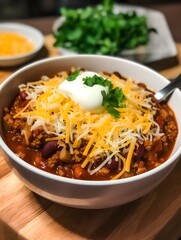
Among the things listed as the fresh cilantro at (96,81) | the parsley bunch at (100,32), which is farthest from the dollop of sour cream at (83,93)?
the parsley bunch at (100,32)

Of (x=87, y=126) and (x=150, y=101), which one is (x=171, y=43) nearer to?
(x=150, y=101)

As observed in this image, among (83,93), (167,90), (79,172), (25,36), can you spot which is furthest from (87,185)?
(25,36)

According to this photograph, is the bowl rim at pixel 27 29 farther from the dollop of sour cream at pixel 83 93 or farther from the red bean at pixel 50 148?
the red bean at pixel 50 148

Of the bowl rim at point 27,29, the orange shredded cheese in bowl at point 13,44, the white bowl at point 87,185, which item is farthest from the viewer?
the orange shredded cheese in bowl at point 13,44

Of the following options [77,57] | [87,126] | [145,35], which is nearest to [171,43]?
[145,35]

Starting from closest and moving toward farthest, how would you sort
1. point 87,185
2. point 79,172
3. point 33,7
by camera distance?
point 87,185, point 79,172, point 33,7

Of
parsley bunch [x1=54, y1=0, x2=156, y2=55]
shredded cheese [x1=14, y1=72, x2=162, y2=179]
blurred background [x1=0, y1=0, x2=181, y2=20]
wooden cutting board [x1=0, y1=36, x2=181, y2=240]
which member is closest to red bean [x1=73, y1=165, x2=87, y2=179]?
shredded cheese [x1=14, y1=72, x2=162, y2=179]

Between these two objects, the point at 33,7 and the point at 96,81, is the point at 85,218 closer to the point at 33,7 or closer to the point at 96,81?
the point at 96,81
